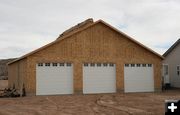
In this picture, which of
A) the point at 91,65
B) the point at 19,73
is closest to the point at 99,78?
the point at 91,65

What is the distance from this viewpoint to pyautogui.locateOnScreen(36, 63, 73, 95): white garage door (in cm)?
2902

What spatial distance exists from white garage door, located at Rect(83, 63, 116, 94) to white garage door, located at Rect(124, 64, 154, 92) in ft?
4.45

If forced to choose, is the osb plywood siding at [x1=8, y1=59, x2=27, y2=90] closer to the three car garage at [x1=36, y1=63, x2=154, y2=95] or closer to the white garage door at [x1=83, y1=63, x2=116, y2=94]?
the three car garage at [x1=36, y1=63, x2=154, y2=95]

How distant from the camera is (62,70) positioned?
29750 mm

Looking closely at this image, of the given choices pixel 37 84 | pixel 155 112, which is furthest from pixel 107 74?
pixel 155 112

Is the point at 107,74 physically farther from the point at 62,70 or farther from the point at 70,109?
the point at 70,109

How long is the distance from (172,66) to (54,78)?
16.1 metres

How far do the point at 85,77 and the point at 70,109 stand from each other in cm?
1152

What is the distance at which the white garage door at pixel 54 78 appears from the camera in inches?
1142

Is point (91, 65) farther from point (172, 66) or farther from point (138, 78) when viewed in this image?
point (172, 66)

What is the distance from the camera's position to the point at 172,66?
40.1 metres

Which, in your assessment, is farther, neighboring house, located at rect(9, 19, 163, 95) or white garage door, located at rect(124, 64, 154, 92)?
white garage door, located at rect(124, 64, 154, 92)

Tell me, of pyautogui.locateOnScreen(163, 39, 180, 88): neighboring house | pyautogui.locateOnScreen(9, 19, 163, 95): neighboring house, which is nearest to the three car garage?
pyautogui.locateOnScreen(9, 19, 163, 95): neighboring house

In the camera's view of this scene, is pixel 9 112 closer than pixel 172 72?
Yes
